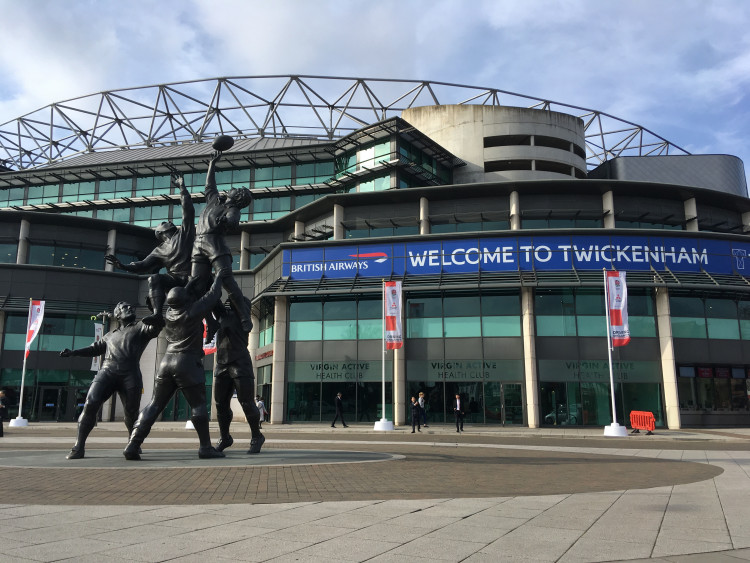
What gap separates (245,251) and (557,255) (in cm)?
2397

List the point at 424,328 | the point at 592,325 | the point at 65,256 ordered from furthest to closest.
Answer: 1. the point at 65,256
2. the point at 424,328
3. the point at 592,325

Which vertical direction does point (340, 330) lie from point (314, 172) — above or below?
below

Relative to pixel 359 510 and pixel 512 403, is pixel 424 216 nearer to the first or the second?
pixel 512 403

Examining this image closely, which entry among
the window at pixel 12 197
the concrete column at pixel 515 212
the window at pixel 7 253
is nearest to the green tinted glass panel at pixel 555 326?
the concrete column at pixel 515 212

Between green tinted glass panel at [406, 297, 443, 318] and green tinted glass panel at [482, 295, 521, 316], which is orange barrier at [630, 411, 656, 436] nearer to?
green tinted glass panel at [482, 295, 521, 316]

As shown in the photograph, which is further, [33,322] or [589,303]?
[589,303]

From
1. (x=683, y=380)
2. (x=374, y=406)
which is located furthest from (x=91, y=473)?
(x=683, y=380)

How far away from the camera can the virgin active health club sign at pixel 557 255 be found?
1289 inches

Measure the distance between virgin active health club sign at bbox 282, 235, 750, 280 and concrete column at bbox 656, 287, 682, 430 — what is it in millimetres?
1962

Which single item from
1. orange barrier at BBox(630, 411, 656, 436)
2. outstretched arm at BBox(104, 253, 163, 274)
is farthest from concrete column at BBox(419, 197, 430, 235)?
outstretched arm at BBox(104, 253, 163, 274)

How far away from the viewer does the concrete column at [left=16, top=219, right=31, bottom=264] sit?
42.8m

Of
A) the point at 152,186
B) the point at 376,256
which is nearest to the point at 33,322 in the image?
the point at 376,256

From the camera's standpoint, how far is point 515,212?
1433 inches

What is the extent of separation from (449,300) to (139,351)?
23.1m
